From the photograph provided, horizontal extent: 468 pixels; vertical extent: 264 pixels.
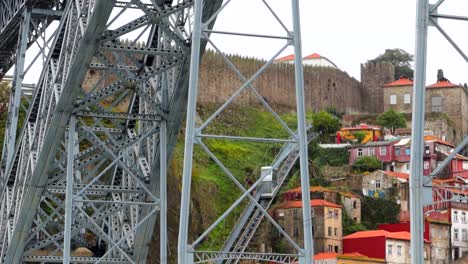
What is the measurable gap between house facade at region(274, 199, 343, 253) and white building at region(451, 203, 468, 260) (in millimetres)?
6925

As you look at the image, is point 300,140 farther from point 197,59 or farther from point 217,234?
point 217,234

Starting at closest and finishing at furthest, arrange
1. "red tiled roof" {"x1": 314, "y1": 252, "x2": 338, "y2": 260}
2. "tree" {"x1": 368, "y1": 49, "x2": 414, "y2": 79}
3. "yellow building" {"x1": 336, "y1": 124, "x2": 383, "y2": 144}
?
"red tiled roof" {"x1": 314, "y1": 252, "x2": 338, "y2": 260}, "yellow building" {"x1": 336, "y1": 124, "x2": 383, "y2": 144}, "tree" {"x1": 368, "y1": 49, "x2": 414, "y2": 79}

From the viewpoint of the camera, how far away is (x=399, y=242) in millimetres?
82625

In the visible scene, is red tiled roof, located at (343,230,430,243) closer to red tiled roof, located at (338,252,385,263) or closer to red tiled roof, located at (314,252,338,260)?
red tiled roof, located at (338,252,385,263)

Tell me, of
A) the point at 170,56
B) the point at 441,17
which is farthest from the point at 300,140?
the point at 441,17

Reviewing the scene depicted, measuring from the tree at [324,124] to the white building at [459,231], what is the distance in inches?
752

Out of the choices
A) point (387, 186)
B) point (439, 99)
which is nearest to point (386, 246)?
point (387, 186)

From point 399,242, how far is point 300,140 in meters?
61.8

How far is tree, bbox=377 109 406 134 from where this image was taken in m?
115

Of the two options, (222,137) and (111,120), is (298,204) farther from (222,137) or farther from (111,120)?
(222,137)

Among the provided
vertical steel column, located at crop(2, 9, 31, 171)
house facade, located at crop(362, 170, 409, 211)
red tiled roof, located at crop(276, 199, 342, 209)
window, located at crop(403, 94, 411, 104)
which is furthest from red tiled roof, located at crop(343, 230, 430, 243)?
vertical steel column, located at crop(2, 9, 31, 171)

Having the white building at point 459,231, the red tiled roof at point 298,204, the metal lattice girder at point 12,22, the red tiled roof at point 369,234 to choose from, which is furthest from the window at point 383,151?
the metal lattice girder at point 12,22

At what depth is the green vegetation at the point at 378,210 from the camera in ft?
302

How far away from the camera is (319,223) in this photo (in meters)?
86.4
